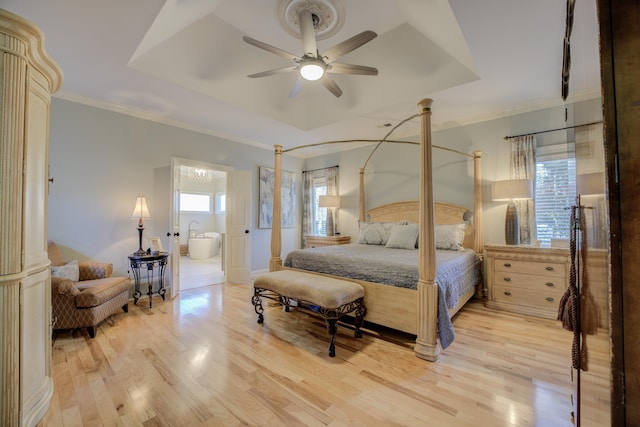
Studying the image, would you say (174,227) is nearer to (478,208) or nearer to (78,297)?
(78,297)

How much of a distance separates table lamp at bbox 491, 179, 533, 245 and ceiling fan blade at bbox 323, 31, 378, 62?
2629 mm

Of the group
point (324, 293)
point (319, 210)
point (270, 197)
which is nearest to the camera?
point (324, 293)

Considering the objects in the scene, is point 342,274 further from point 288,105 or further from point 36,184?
point 288,105

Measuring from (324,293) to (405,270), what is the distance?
2.63 ft

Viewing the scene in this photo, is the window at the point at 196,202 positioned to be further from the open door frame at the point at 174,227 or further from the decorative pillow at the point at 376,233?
the decorative pillow at the point at 376,233

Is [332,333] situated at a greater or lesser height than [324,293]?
lesser

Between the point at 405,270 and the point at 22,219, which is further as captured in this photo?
the point at 405,270

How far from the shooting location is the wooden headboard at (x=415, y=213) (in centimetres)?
403

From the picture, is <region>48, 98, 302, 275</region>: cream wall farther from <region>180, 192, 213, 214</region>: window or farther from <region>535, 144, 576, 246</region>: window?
<region>535, 144, 576, 246</region>: window

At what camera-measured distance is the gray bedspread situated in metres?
2.28

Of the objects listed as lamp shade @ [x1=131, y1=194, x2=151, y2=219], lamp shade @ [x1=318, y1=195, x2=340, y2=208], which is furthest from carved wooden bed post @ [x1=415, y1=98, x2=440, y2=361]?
lamp shade @ [x1=131, y1=194, x2=151, y2=219]

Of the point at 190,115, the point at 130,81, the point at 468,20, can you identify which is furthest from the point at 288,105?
the point at 468,20

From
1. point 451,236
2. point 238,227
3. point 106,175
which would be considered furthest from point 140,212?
point 451,236

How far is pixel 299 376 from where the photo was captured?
1.96 metres
